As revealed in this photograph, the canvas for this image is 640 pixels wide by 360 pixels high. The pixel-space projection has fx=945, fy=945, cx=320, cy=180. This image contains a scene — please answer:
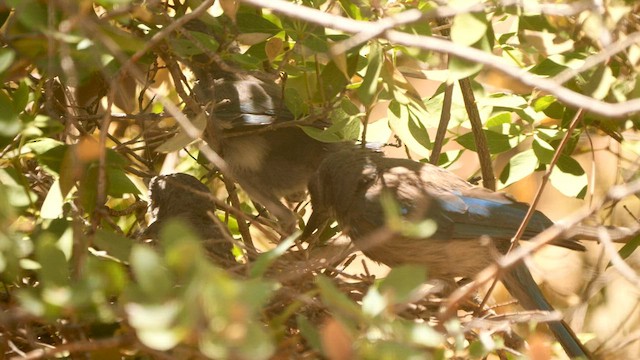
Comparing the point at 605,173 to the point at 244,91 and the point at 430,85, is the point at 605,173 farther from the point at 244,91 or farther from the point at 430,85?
the point at 244,91

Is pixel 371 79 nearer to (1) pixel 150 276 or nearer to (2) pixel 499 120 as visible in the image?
(2) pixel 499 120

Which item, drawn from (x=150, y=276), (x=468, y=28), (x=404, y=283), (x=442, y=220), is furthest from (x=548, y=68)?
(x=150, y=276)

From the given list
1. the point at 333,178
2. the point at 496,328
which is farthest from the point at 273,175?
the point at 496,328

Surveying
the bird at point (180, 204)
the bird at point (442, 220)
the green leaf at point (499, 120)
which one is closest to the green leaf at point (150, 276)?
the bird at point (442, 220)

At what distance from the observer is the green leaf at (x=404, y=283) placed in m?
1.80

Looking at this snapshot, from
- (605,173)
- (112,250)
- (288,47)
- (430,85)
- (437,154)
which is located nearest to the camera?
(112,250)

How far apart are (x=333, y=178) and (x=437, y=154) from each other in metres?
0.41

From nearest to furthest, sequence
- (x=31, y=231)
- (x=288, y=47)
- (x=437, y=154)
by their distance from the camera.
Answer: (x=31, y=231)
(x=288, y=47)
(x=437, y=154)

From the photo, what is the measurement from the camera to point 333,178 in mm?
3674

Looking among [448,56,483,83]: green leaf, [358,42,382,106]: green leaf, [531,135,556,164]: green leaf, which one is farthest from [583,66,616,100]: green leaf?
[531,135,556,164]: green leaf

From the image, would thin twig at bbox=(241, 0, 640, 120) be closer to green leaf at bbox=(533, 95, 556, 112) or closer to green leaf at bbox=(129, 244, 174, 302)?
green leaf at bbox=(129, 244, 174, 302)

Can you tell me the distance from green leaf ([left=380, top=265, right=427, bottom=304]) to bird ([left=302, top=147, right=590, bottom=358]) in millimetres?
1371

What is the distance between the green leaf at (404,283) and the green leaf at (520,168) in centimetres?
158

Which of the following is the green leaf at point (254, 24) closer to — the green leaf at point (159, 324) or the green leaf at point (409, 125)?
the green leaf at point (409, 125)
